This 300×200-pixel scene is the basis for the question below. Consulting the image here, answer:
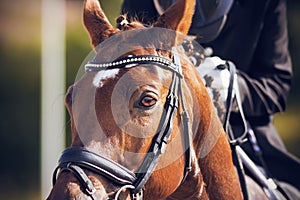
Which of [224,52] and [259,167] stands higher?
[224,52]

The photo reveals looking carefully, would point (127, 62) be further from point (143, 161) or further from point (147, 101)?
point (143, 161)

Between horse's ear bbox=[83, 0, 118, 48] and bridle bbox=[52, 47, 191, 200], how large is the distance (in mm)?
135

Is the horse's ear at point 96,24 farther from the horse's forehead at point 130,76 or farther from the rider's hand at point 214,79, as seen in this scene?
the rider's hand at point 214,79

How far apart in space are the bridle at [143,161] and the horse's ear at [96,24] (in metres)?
0.13

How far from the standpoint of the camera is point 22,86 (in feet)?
33.5

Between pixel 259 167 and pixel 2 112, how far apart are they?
24.0 ft

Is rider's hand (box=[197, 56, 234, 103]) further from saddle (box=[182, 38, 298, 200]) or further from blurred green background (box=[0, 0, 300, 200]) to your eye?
blurred green background (box=[0, 0, 300, 200])

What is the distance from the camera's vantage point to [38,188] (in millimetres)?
9727

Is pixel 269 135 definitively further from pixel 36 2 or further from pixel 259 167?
pixel 36 2

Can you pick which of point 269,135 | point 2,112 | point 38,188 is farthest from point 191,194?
point 2,112

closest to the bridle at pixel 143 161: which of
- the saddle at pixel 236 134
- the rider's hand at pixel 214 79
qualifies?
the saddle at pixel 236 134

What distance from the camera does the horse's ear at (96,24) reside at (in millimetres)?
2744

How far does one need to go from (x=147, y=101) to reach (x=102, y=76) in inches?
6.2

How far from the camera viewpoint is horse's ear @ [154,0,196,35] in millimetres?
2703
